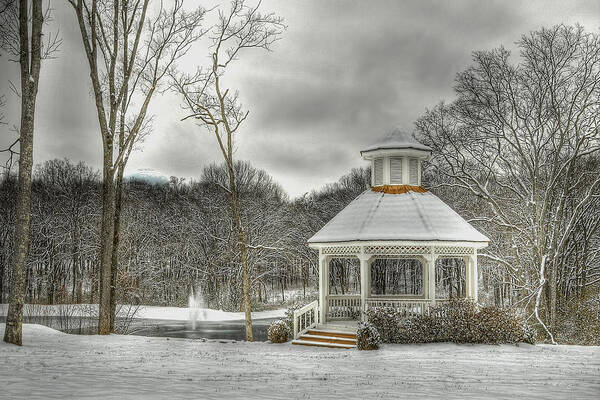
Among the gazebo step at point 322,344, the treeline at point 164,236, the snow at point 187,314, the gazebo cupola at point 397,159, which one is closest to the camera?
the gazebo step at point 322,344

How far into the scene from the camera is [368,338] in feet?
54.2

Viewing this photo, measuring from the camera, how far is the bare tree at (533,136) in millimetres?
23875

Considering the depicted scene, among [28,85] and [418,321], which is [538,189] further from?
[28,85]

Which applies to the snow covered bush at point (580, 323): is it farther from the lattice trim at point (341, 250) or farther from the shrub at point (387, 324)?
the lattice trim at point (341, 250)

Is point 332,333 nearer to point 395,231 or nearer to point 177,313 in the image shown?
point 395,231

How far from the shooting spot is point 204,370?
37.6 feet

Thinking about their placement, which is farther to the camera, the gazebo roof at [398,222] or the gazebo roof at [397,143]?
the gazebo roof at [397,143]

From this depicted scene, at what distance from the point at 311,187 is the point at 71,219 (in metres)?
29.5

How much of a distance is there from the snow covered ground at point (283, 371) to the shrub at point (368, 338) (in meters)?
0.54

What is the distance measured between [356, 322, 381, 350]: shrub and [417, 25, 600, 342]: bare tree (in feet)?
30.3

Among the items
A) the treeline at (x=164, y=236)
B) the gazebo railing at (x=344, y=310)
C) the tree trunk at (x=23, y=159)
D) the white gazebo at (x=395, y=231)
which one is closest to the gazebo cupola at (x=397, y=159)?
the white gazebo at (x=395, y=231)

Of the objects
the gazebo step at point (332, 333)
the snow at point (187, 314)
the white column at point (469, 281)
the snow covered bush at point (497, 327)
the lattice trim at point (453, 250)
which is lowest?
the snow at point (187, 314)

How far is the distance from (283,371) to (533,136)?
737 inches

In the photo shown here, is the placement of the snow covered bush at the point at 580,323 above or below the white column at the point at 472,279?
below
